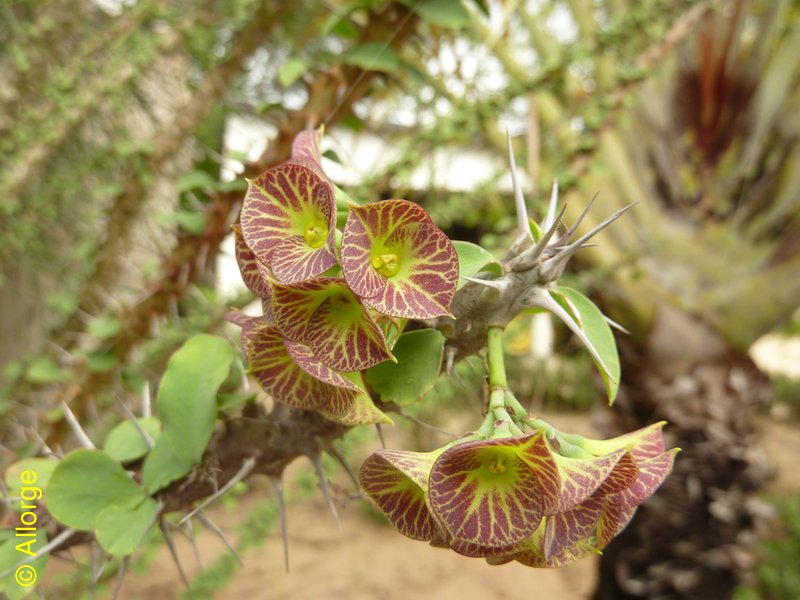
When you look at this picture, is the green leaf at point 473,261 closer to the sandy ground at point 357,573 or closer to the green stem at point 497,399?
the green stem at point 497,399

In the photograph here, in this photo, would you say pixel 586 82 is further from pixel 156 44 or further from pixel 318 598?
pixel 318 598

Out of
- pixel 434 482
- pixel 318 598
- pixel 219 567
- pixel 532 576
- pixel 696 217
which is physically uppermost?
pixel 434 482

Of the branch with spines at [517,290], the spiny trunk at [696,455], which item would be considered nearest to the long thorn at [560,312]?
the branch with spines at [517,290]

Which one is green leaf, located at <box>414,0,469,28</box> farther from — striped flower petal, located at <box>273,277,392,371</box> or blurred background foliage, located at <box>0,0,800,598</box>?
striped flower petal, located at <box>273,277,392,371</box>

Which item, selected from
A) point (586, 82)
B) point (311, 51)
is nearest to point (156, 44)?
point (311, 51)

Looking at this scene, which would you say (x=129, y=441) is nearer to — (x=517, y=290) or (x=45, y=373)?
(x=517, y=290)

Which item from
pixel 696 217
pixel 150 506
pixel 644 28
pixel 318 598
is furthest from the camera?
pixel 318 598
